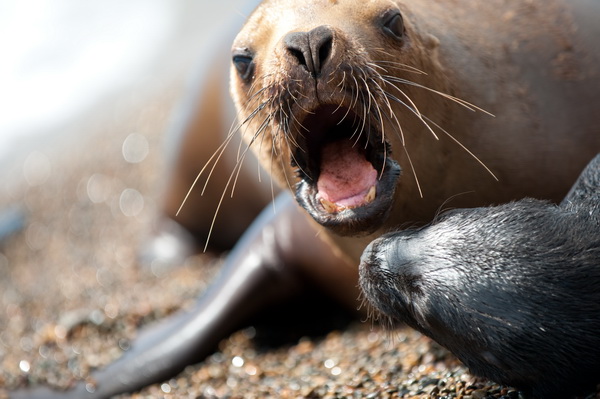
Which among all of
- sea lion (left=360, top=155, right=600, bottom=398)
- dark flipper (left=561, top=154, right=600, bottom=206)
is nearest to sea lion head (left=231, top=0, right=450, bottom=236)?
sea lion (left=360, top=155, right=600, bottom=398)

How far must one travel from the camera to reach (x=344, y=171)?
3.37 metres

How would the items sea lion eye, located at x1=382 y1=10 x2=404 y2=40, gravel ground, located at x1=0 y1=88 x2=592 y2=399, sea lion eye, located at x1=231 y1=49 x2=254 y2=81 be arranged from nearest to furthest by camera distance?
sea lion eye, located at x1=382 y1=10 x2=404 y2=40 → sea lion eye, located at x1=231 y1=49 x2=254 y2=81 → gravel ground, located at x1=0 y1=88 x2=592 y2=399

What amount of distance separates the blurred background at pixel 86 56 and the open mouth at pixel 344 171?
26.5 ft

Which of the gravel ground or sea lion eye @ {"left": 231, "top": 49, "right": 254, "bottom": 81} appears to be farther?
the gravel ground

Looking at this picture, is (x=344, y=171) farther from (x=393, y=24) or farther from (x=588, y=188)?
(x=588, y=188)

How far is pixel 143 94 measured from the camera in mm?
12008

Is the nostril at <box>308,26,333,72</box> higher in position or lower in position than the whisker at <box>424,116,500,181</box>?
higher

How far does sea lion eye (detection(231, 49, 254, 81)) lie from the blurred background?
7698 millimetres

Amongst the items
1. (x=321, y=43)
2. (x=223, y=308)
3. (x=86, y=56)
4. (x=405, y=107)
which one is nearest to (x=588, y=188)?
(x=405, y=107)

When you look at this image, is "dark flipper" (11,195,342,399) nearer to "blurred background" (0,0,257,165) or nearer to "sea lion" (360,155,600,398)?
"sea lion" (360,155,600,398)

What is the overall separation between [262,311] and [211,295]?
295mm

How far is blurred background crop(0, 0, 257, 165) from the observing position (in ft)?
43.2

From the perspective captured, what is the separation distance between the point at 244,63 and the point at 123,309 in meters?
2.30

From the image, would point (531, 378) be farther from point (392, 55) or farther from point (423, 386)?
point (392, 55)
